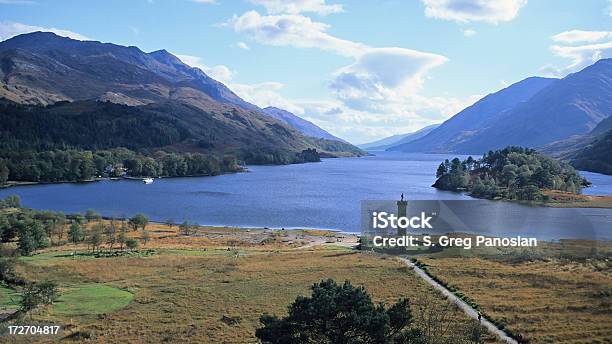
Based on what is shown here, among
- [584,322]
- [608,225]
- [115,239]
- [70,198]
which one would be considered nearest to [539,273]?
[584,322]

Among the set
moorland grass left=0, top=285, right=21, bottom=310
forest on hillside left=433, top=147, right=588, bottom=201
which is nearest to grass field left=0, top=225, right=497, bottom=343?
moorland grass left=0, top=285, right=21, bottom=310

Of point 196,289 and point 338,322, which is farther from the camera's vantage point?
point 196,289

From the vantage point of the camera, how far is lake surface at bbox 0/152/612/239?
10750cm

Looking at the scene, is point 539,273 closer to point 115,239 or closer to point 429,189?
point 115,239

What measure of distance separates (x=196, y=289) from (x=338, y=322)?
2463 cm

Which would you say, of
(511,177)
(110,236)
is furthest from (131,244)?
(511,177)

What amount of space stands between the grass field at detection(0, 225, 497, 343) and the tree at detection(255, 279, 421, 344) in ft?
14.3

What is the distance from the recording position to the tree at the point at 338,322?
24.3 meters

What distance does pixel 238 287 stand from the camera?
47250 mm

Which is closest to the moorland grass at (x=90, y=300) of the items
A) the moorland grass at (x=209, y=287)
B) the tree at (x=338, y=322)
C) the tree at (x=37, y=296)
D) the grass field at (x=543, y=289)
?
the moorland grass at (x=209, y=287)

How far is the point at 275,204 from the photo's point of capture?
139 meters

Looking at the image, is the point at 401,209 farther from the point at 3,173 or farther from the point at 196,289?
the point at 3,173

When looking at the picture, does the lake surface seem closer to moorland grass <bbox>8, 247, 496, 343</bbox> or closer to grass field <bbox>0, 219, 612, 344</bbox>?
grass field <bbox>0, 219, 612, 344</bbox>

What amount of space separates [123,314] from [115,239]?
4017 centimetres
